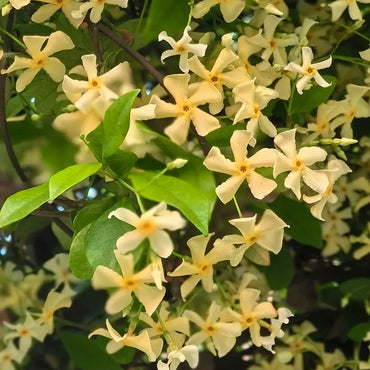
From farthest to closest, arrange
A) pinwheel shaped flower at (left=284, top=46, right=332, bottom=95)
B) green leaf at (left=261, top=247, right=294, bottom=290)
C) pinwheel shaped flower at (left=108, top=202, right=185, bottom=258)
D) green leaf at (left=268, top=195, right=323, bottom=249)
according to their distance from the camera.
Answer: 1. green leaf at (left=261, top=247, right=294, bottom=290)
2. green leaf at (left=268, top=195, right=323, bottom=249)
3. pinwheel shaped flower at (left=284, top=46, right=332, bottom=95)
4. pinwheel shaped flower at (left=108, top=202, right=185, bottom=258)

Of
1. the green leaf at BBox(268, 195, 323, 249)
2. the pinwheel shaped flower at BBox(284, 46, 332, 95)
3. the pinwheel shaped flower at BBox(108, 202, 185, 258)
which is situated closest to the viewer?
the pinwheel shaped flower at BBox(108, 202, 185, 258)

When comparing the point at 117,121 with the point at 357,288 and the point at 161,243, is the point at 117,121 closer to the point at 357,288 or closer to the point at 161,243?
the point at 161,243

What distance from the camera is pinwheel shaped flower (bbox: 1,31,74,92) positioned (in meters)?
0.50

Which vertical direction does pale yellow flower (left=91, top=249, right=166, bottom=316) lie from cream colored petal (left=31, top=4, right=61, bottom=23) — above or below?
below

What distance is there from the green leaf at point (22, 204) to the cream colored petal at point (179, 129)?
3.8 inches

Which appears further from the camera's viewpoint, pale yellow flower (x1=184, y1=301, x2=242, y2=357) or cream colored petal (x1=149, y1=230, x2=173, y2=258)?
pale yellow flower (x1=184, y1=301, x2=242, y2=357)

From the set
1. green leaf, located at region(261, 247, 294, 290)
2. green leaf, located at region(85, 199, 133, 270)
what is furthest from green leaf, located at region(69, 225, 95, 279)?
green leaf, located at region(261, 247, 294, 290)

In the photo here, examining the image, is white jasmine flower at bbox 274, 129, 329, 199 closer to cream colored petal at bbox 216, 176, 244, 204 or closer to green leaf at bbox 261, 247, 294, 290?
cream colored petal at bbox 216, 176, 244, 204

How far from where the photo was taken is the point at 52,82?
1.83 ft

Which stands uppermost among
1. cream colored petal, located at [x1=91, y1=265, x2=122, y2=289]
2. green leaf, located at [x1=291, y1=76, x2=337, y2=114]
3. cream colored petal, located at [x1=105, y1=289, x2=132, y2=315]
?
green leaf, located at [x1=291, y1=76, x2=337, y2=114]

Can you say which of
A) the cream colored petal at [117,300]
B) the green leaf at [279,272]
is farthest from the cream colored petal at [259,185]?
the green leaf at [279,272]

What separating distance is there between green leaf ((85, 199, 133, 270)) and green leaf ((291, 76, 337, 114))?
19 cm

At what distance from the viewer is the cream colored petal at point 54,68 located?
0.51 meters

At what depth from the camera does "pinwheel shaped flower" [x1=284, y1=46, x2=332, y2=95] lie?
1.64 feet
